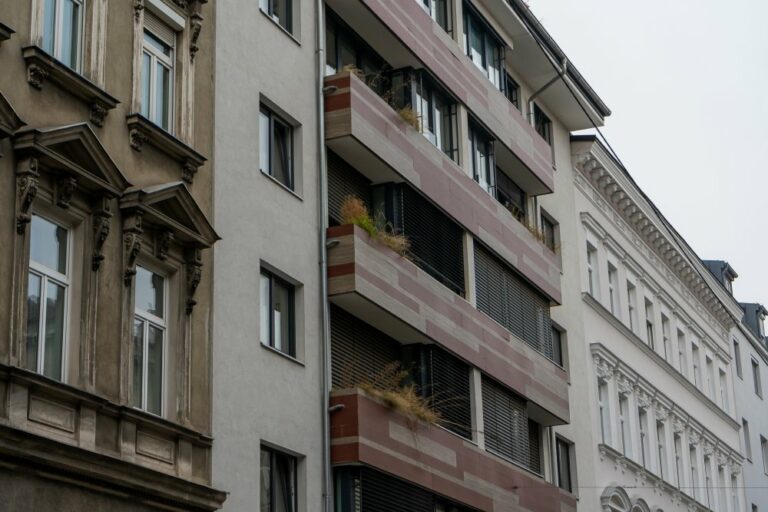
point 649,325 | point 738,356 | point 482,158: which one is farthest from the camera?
point 738,356

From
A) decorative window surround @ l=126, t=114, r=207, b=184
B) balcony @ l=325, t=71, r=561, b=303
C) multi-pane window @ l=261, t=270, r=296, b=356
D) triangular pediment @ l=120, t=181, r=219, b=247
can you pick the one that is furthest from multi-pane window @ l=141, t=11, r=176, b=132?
balcony @ l=325, t=71, r=561, b=303

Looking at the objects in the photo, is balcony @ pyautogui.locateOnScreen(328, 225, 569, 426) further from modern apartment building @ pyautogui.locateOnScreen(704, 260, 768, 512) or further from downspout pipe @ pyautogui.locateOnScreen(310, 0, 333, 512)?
modern apartment building @ pyautogui.locateOnScreen(704, 260, 768, 512)

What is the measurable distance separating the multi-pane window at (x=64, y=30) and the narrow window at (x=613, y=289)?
27.6m

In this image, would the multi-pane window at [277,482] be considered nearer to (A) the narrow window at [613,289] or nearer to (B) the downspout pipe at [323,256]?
(B) the downspout pipe at [323,256]

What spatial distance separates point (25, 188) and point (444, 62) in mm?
16020

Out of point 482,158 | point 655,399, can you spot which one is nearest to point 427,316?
point 482,158

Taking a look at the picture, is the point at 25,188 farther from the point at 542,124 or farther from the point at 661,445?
the point at 661,445

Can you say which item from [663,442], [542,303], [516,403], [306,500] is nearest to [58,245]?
[306,500]

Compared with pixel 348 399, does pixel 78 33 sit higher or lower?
higher

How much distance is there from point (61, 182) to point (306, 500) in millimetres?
7897

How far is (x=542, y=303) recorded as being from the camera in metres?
38.7

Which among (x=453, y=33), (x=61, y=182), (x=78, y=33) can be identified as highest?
(x=453, y=33)

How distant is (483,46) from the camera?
38.1 meters

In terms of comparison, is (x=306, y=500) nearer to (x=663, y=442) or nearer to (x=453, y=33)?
(x=453, y=33)
